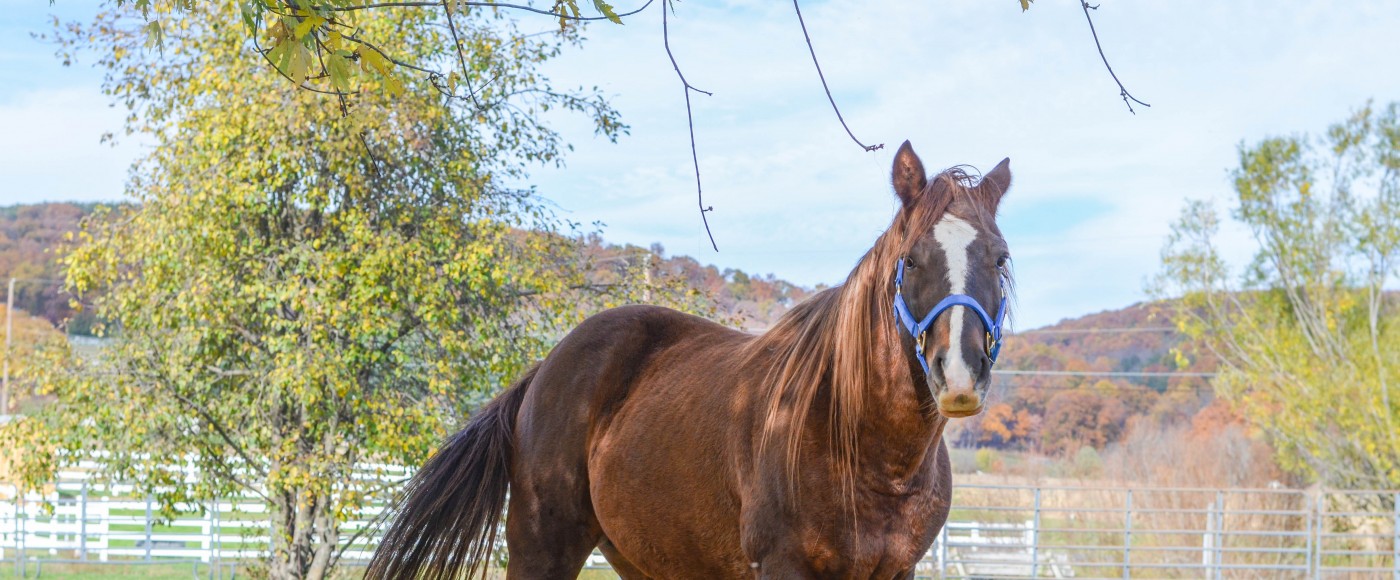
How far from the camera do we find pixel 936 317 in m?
2.41

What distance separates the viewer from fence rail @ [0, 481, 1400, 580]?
12.7 meters

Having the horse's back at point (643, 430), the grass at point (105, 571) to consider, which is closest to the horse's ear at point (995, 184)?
the horse's back at point (643, 430)

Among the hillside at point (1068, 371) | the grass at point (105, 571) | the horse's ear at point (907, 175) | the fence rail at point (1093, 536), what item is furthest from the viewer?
the hillside at point (1068, 371)

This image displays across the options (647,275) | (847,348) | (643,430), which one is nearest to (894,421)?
(847,348)

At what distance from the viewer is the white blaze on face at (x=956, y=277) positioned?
228 centimetres

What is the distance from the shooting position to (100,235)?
28.6ft

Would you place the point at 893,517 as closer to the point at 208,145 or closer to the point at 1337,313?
the point at 208,145

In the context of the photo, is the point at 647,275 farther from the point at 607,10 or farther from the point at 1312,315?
the point at 1312,315

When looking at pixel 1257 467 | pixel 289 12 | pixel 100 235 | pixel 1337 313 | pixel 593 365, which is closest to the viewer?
pixel 289 12

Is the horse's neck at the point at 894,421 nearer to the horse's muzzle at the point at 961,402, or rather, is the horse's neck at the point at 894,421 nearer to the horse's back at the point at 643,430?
the horse's muzzle at the point at 961,402

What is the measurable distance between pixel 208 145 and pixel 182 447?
7.36 ft

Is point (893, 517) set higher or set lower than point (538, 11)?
lower

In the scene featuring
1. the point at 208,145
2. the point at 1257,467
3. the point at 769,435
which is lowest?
the point at 1257,467

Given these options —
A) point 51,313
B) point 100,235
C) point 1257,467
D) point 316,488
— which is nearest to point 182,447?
point 316,488
